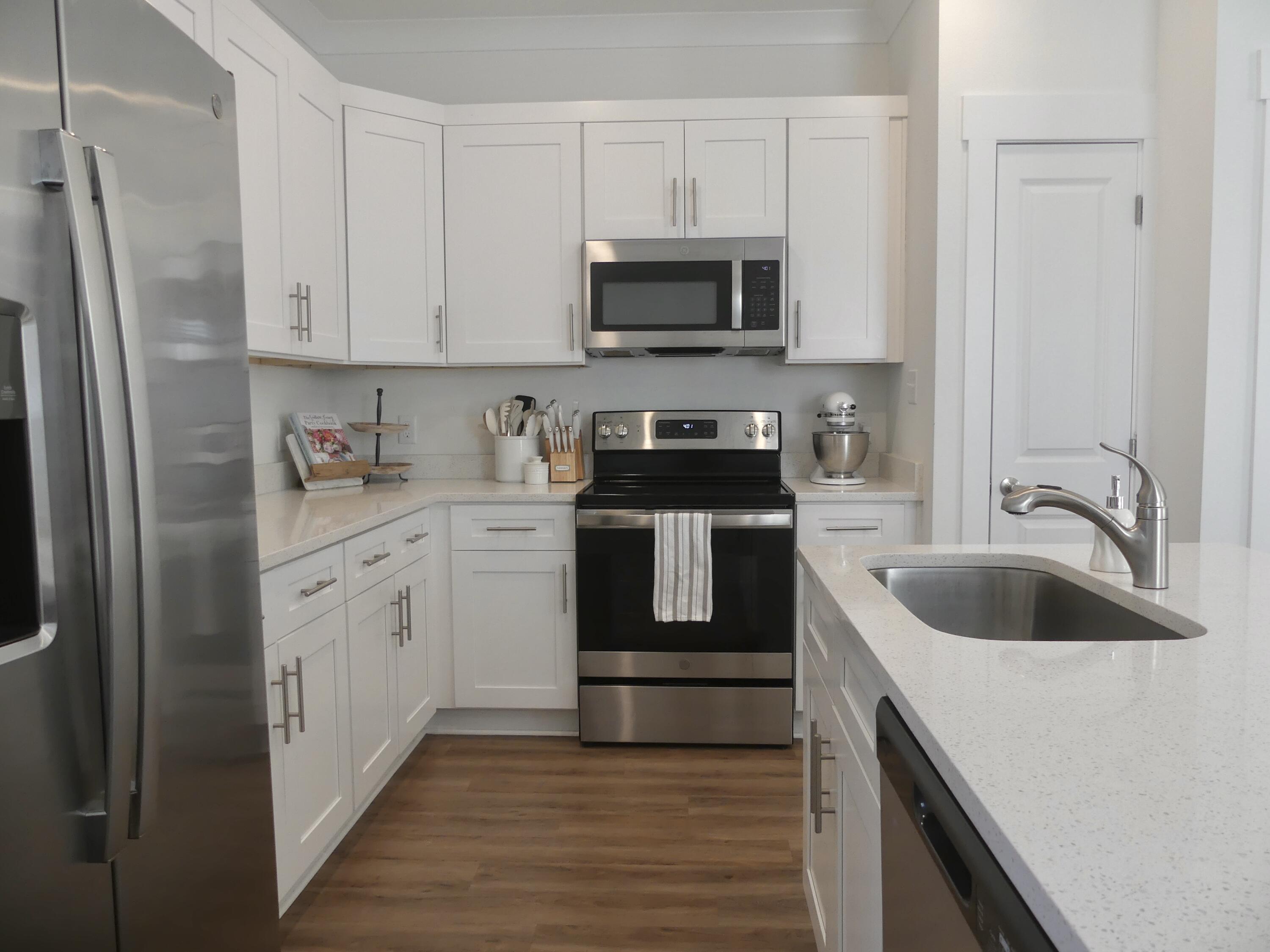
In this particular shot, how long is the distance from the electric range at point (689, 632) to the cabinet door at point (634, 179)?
0.96 m

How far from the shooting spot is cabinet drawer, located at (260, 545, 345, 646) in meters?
1.75

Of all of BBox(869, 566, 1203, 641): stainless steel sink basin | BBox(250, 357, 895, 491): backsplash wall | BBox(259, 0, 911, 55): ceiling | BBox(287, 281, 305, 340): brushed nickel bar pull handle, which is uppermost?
BBox(259, 0, 911, 55): ceiling

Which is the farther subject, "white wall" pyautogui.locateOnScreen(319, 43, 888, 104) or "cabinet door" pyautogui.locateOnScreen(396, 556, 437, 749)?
"white wall" pyautogui.locateOnScreen(319, 43, 888, 104)

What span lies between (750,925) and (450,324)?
87.2 inches

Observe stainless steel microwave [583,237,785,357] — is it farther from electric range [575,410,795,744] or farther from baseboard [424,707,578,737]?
baseboard [424,707,578,737]

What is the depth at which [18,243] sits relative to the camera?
900 mm

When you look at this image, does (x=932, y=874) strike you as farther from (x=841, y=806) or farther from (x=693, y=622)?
(x=693, y=622)

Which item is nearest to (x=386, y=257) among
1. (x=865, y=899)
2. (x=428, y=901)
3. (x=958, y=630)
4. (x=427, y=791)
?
(x=427, y=791)

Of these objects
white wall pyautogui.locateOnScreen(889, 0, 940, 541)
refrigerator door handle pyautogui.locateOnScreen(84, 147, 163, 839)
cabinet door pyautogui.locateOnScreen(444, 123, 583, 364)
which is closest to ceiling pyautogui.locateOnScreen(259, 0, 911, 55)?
white wall pyautogui.locateOnScreen(889, 0, 940, 541)

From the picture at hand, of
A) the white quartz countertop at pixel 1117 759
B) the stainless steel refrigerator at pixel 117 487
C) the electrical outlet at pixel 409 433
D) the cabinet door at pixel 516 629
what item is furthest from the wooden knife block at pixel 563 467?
the white quartz countertop at pixel 1117 759

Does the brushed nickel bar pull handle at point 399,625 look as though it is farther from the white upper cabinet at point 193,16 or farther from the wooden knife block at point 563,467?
the white upper cabinet at point 193,16

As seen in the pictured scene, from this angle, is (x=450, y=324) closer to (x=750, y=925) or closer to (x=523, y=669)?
(x=523, y=669)

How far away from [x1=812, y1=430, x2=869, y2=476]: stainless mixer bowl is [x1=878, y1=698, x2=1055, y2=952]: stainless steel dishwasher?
217 centimetres

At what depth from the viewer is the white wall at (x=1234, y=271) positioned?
236cm
